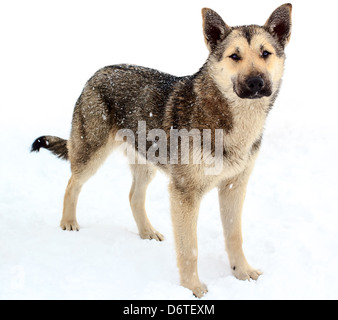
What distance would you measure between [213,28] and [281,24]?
65 centimetres

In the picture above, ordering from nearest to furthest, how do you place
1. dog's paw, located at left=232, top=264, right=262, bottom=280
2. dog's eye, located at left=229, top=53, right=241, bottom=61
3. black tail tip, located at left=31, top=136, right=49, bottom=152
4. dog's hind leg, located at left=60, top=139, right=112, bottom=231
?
Result: dog's eye, located at left=229, top=53, right=241, bottom=61
dog's paw, located at left=232, top=264, right=262, bottom=280
dog's hind leg, located at left=60, top=139, right=112, bottom=231
black tail tip, located at left=31, top=136, right=49, bottom=152

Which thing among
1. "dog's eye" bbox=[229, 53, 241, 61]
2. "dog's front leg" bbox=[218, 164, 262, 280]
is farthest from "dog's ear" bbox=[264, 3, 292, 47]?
"dog's front leg" bbox=[218, 164, 262, 280]

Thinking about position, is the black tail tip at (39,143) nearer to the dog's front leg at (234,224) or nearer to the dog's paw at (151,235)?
the dog's paw at (151,235)

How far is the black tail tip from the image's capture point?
574 cm

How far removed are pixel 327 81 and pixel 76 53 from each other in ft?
25.8

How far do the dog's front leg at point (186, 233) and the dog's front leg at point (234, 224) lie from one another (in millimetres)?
522

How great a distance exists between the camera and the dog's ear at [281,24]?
408 cm

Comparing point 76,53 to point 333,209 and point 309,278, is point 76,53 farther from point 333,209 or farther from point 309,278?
point 309,278

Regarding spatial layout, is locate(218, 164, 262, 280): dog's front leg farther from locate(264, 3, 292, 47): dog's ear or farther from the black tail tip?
the black tail tip

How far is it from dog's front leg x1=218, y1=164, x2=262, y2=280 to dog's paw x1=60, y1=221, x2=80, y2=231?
2012 millimetres

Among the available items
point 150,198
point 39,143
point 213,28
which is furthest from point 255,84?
point 150,198

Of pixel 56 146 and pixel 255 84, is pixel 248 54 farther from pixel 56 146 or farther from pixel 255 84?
pixel 56 146

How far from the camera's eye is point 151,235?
217 inches

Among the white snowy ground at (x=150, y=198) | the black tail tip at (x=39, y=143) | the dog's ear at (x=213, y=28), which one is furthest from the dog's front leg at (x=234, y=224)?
the black tail tip at (x=39, y=143)
